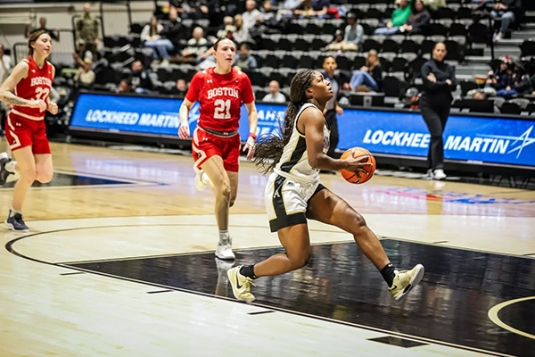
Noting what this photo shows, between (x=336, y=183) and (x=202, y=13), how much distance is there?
39.0 feet

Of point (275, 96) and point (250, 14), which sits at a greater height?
point (250, 14)

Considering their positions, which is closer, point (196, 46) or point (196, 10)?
point (196, 46)

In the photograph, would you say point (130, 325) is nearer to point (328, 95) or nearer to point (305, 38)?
point (328, 95)

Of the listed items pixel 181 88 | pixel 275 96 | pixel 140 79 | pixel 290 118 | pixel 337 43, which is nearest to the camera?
pixel 290 118

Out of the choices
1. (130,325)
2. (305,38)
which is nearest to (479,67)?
(305,38)

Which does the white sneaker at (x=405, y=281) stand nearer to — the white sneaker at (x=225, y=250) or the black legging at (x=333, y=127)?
the white sneaker at (x=225, y=250)

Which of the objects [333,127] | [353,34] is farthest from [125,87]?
[333,127]

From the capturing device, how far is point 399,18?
2058cm

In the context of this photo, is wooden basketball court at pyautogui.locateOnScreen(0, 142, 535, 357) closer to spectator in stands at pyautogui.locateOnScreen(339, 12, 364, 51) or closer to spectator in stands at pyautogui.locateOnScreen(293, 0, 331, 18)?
spectator in stands at pyautogui.locateOnScreen(339, 12, 364, 51)

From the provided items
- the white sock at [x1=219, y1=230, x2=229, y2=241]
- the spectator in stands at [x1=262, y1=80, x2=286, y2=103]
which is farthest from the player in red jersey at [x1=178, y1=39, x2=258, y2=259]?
the spectator in stands at [x1=262, y1=80, x2=286, y2=103]

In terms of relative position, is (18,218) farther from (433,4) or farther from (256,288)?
(433,4)

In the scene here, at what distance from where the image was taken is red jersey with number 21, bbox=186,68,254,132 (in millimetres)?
9039

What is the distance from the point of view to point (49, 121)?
23031 millimetres

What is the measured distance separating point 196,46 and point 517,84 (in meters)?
9.79
